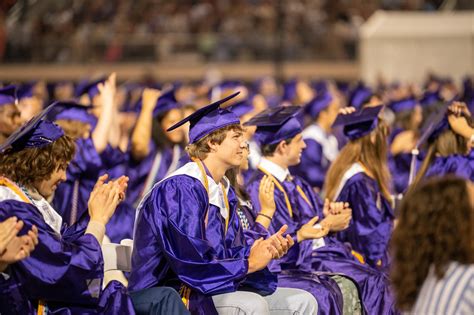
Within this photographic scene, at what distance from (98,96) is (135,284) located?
16.0ft

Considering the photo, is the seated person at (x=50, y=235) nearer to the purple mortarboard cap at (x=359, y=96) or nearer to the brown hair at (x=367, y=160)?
the brown hair at (x=367, y=160)

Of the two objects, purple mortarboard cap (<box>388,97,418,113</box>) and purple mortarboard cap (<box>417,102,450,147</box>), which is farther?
purple mortarboard cap (<box>388,97,418,113</box>)

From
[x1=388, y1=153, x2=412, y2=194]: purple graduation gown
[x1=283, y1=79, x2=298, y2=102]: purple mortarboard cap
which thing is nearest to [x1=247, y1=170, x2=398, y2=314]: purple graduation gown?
[x1=388, y1=153, x2=412, y2=194]: purple graduation gown

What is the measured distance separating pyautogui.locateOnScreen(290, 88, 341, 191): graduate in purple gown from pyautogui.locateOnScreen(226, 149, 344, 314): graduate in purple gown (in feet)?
10.5

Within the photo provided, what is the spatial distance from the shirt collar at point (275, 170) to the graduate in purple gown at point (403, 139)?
2342 millimetres

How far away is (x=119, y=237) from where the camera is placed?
7273 millimetres

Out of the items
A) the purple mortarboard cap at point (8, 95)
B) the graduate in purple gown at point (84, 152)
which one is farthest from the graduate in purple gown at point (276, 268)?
the purple mortarboard cap at point (8, 95)

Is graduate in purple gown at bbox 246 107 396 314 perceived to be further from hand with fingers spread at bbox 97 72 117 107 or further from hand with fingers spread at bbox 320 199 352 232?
hand with fingers spread at bbox 97 72 117 107

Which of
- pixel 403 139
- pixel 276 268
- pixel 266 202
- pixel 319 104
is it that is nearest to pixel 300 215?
pixel 276 268

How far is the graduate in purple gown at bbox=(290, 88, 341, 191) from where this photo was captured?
9.63m

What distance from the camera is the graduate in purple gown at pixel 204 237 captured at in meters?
4.75

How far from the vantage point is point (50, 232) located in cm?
437

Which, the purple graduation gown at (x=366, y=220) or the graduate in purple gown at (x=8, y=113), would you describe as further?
the graduate in purple gown at (x=8, y=113)

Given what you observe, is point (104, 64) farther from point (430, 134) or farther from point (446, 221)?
point (446, 221)
